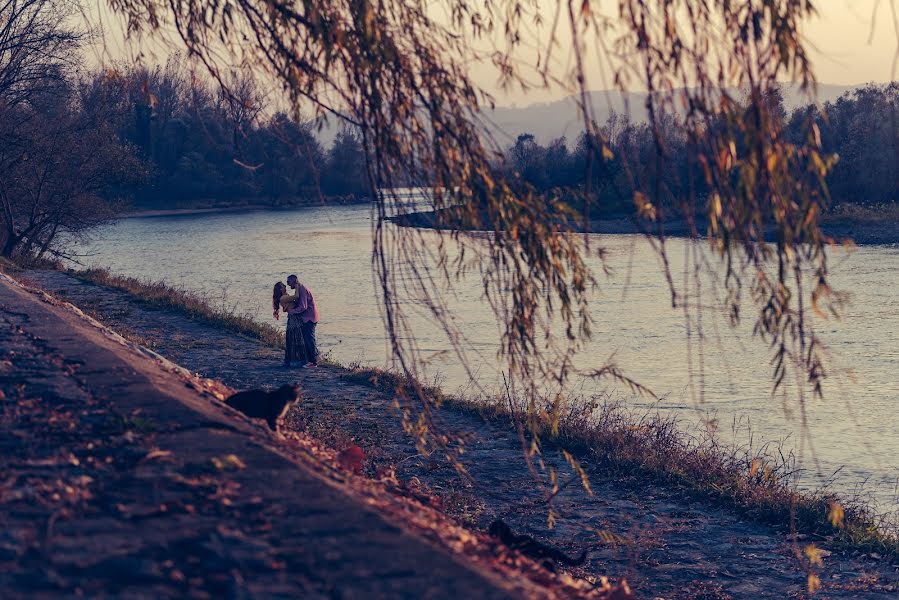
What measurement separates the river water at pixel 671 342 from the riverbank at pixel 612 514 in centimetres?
97

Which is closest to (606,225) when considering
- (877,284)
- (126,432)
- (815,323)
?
(877,284)

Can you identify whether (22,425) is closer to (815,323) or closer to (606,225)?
(815,323)

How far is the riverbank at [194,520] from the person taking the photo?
122 inches

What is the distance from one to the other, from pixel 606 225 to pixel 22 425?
164 ft

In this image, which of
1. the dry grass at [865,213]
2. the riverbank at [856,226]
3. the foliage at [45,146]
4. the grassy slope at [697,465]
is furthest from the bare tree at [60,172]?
the dry grass at [865,213]

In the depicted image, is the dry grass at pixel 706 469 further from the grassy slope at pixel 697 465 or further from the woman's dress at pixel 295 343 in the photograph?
the woman's dress at pixel 295 343

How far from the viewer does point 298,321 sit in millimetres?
15680

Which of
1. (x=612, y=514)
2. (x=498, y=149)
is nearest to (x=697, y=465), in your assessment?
(x=612, y=514)

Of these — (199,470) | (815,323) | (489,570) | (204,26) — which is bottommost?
(815,323)

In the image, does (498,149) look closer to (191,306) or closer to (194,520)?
(194,520)

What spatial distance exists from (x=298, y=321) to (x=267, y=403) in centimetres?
1000

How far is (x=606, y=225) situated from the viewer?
175 ft

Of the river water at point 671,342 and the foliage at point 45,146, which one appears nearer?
the river water at point 671,342

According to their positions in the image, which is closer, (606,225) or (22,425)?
(22,425)
